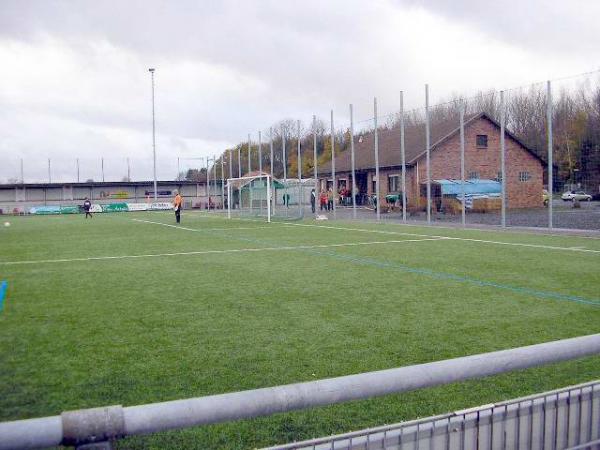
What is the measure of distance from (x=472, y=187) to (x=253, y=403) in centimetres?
3430

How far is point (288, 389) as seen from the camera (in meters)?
1.97

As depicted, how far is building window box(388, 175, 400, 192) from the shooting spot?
44.2 meters

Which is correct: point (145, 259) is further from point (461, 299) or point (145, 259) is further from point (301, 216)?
point (301, 216)

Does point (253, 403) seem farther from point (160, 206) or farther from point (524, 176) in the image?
point (160, 206)

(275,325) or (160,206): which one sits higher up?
(160,206)

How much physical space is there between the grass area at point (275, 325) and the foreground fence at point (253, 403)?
2.33 meters

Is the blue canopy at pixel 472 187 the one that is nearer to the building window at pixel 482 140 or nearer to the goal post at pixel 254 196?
the building window at pixel 482 140

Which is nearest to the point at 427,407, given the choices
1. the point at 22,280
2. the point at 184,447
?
the point at 184,447

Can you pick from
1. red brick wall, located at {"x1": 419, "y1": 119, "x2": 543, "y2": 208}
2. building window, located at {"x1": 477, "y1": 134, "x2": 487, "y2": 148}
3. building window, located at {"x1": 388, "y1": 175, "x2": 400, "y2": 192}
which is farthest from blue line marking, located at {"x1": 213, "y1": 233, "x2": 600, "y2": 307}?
building window, located at {"x1": 388, "y1": 175, "x2": 400, "y2": 192}

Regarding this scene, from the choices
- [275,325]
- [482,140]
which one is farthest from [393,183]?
[275,325]

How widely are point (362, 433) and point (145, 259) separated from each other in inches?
548

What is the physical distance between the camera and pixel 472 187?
3475 cm

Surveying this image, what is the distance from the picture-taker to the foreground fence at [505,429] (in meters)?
2.34

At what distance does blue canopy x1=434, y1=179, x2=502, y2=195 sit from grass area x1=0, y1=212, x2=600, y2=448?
1781 cm
